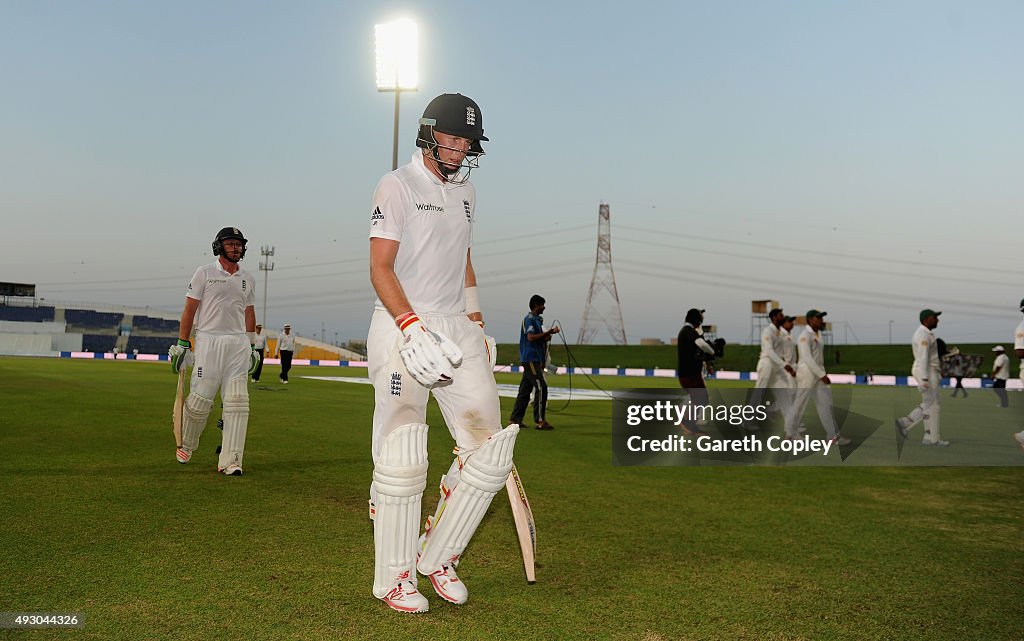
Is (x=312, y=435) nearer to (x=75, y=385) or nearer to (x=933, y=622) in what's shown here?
(x=933, y=622)

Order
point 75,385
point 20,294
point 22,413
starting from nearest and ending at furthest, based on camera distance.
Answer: point 22,413 < point 75,385 < point 20,294

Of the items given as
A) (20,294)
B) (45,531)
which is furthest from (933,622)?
(20,294)

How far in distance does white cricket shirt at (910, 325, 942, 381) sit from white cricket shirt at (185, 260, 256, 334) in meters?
9.58

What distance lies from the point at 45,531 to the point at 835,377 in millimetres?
44848

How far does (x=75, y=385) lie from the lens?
1988 cm

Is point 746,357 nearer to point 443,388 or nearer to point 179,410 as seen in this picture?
point 179,410

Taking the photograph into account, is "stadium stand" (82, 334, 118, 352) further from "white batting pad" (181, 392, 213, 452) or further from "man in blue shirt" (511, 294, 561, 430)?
"white batting pad" (181, 392, 213, 452)

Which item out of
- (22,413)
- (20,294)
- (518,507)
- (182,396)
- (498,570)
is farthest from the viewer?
(20,294)

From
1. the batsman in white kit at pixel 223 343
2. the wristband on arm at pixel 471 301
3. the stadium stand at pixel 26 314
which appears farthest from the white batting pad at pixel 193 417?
the stadium stand at pixel 26 314

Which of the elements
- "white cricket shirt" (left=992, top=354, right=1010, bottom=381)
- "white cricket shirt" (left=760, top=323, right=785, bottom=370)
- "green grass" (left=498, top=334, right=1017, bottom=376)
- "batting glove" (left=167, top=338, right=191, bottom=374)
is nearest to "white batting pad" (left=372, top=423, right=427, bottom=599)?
"batting glove" (left=167, top=338, right=191, bottom=374)

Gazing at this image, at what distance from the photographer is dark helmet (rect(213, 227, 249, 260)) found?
24.7 ft

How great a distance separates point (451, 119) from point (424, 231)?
0.58m

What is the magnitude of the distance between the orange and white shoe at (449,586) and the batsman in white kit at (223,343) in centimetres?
424

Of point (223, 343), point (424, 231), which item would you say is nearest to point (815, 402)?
point (223, 343)
